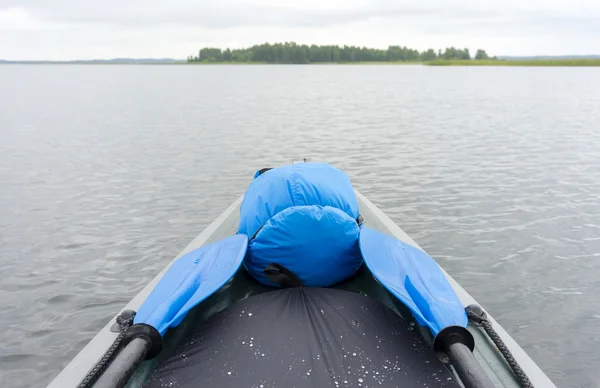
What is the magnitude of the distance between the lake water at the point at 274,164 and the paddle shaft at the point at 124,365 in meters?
1.91

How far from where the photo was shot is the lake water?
430 cm

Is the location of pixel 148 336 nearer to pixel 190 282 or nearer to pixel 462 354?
pixel 190 282

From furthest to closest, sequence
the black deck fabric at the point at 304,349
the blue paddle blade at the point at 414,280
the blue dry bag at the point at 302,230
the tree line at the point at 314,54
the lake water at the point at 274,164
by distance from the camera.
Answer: the tree line at the point at 314,54 → the lake water at the point at 274,164 → the blue dry bag at the point at 302,230 → the blue paddle blade at the point at 414,280 → the black deck fabric at the point at 304,349

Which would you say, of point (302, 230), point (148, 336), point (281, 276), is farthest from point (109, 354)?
point (302, 230)

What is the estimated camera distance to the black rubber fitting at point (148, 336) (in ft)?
7.38

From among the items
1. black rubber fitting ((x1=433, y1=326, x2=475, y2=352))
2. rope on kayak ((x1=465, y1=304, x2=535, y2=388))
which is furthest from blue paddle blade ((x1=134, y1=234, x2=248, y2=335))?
rope on kayak ((x1=465, y1=304, x2=535, y2=388))

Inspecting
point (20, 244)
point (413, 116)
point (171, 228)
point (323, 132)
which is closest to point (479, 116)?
point (413, 116)

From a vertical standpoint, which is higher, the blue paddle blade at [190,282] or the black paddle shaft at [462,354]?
the blue paddle blade at [190,282]

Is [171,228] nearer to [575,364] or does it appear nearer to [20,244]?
[20,244]

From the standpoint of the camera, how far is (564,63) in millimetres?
65188

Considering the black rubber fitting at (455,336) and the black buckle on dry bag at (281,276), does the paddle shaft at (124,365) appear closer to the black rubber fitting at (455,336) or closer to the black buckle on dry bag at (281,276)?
the black buckle on dry bag at (281,276)

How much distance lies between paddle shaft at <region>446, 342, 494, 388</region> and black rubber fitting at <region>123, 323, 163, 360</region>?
4.40 feet

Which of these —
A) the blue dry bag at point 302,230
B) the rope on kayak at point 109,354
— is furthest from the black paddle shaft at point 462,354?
the rope on kayak at point 109,354

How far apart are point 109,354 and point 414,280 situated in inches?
63.4
